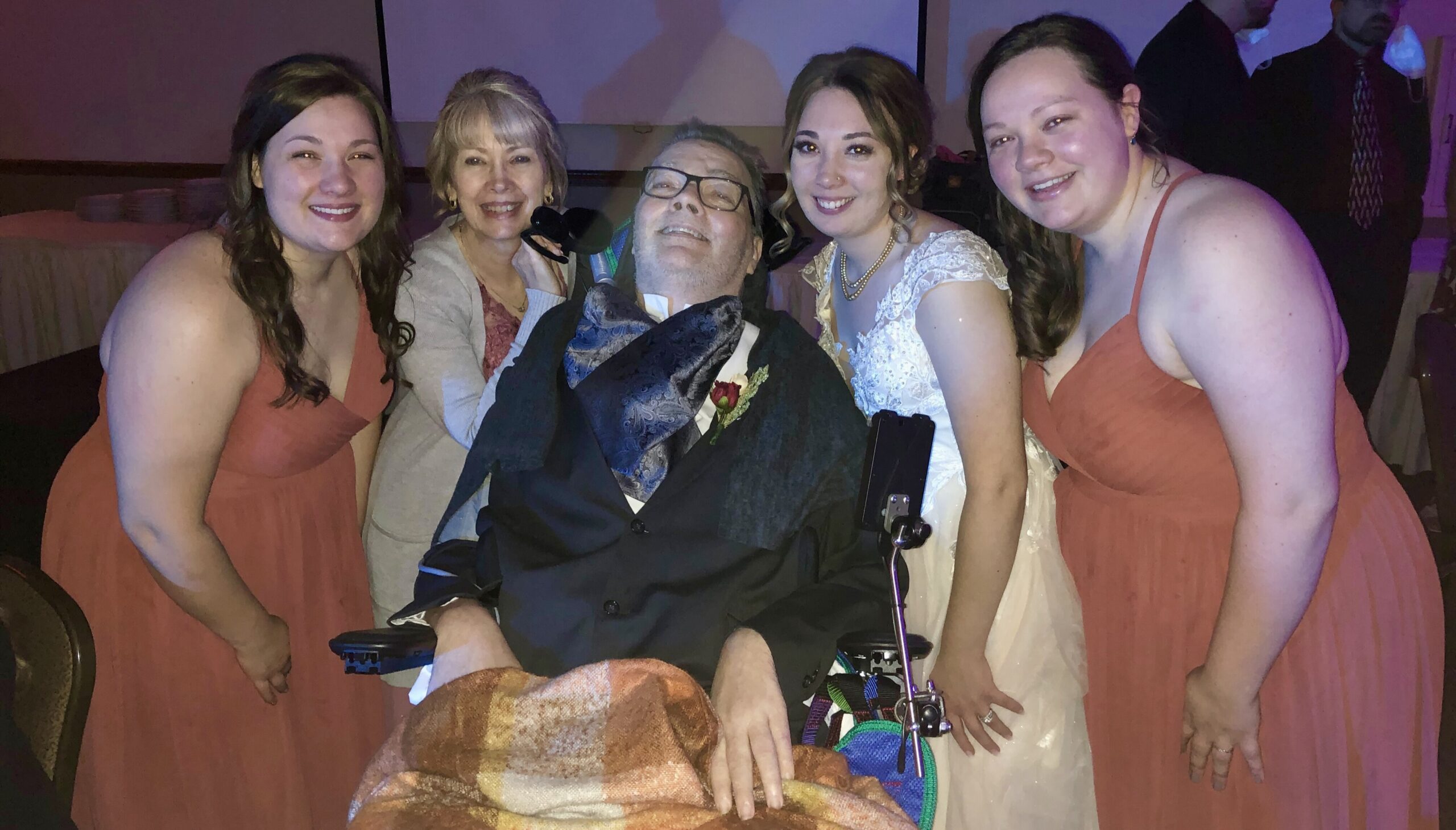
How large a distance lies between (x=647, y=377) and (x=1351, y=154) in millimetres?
3562

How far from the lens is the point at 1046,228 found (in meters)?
2.04

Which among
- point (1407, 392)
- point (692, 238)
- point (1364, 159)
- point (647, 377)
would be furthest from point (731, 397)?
point (1407, 392)

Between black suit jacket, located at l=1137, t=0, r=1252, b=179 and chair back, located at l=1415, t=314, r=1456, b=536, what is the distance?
1.41m

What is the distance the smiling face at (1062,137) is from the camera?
1.75 meters

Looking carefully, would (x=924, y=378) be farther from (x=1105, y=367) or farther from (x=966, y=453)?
(x=1105, y=367)

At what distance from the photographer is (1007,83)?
180cm

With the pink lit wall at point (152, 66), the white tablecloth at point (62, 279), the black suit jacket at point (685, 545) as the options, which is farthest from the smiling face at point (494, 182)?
the pink lit wall at point (152, 66)

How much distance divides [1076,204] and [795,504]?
742 mm

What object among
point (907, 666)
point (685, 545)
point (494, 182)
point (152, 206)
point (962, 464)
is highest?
point (152, 206)

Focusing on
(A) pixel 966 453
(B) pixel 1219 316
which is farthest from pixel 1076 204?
(A) pixel 966 453

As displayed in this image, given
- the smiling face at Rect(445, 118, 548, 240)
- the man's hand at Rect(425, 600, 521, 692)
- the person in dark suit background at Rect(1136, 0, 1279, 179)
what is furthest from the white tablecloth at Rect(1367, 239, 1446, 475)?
the man's hand at Rect(425, 600, 521, 692)

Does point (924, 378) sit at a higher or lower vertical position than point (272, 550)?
higher

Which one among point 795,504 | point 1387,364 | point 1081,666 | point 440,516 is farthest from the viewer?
point 1387,364

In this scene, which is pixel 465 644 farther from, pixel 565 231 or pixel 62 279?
pixel 62 279
